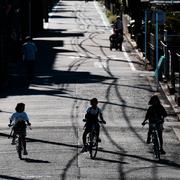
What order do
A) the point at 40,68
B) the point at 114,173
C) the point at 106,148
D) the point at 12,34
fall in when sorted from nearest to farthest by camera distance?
1. the point at 114,173
2. the point at 106,148
3. the point at 40,68
4. the point at 12,34

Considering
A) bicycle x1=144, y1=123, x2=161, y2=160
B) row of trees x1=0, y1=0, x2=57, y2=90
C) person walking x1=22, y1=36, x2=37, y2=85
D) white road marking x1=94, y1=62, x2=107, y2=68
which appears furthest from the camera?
white road marking x1=94, y1=62, x2=107, y2=68

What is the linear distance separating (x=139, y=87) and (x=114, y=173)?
14243 millimetres

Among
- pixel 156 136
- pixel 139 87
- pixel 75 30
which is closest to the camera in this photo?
pixel 156 136

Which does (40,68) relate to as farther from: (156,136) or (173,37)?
(156,136)

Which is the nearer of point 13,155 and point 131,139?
point 13,155

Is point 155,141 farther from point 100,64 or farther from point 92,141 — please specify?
point 100,64

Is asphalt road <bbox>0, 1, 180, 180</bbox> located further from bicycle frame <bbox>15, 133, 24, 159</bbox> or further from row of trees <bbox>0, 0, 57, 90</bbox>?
row of trees <bbox>0, 0, 57, 90</bbox>

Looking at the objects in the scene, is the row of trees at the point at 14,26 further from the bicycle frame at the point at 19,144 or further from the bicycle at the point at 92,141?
the bicycle at the point at 92,141

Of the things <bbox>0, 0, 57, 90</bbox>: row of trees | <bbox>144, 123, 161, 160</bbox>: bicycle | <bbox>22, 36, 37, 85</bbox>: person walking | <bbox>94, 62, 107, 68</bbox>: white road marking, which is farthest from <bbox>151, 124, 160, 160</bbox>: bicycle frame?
<bbox>94, 62, 107, 68</bbox>: white road marking

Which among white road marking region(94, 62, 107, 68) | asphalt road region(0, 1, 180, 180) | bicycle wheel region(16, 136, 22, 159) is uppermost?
bicycle wheel region(16, 136, 22, 159)

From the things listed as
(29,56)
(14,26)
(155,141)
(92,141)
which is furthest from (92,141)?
(14,26)

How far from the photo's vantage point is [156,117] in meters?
18.2

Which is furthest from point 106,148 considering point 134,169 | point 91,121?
point 134,169

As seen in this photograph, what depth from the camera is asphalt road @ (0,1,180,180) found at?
16.8m
